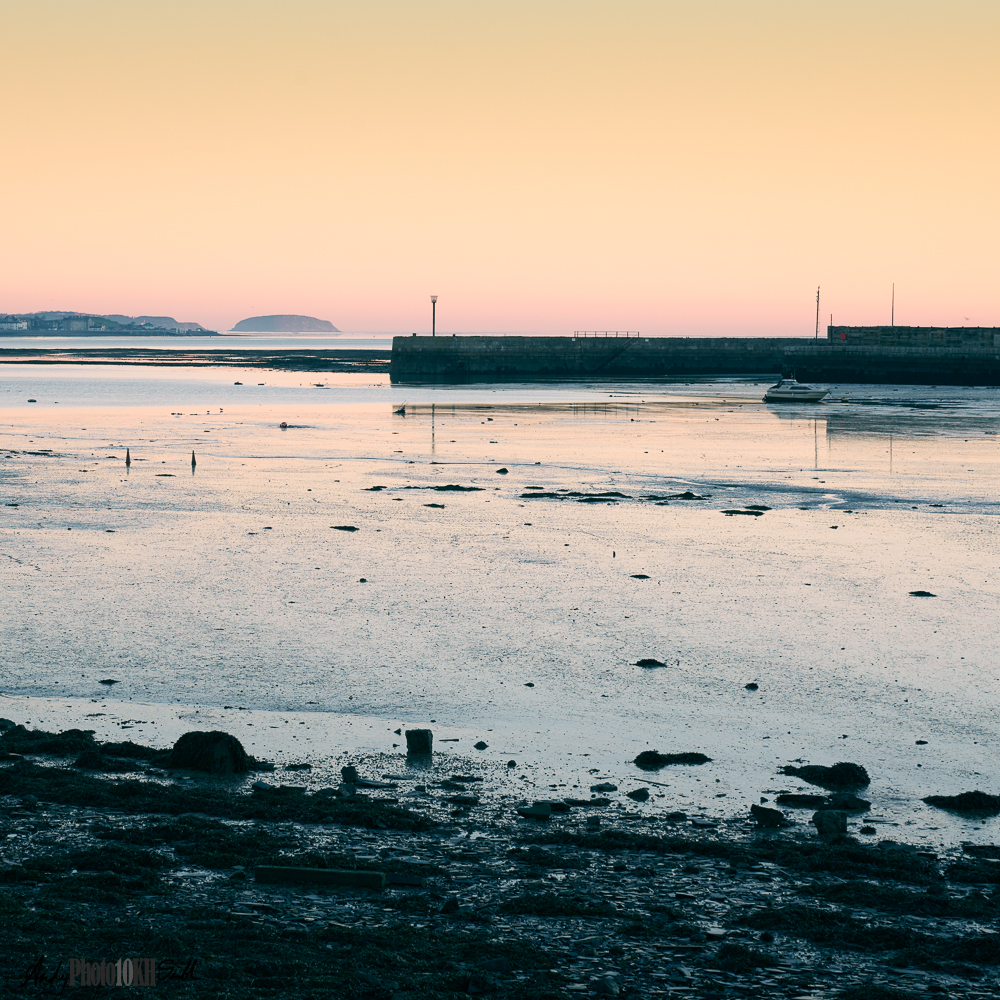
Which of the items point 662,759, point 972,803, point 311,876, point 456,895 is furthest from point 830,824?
point 311,876

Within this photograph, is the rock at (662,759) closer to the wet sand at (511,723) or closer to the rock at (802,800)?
the wet sand at (511,723)

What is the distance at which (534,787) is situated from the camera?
973cm

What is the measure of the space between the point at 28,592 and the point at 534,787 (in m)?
9.75

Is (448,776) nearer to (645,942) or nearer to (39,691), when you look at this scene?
(645,942)

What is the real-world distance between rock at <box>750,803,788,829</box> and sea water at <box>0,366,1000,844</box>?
354mm

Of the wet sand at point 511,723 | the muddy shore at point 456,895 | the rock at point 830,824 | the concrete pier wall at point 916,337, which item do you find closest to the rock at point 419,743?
the wet sand at point 511,723

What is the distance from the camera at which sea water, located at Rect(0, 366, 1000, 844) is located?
1101 cm

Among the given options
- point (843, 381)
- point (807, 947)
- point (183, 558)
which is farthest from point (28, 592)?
point (843, 381)

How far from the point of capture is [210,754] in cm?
995

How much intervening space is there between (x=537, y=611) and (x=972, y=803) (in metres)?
7.52

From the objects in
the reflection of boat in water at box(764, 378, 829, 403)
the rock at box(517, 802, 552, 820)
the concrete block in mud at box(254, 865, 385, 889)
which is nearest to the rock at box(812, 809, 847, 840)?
the rock at box(517, 802, 552, 820)

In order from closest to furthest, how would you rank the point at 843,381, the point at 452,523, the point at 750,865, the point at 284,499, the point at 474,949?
the point at 474,949, the point at 750,865, the point at 452,523, the point at 284,499, the point at 843,381

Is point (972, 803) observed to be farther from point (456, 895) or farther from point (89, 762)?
point (89, 762)

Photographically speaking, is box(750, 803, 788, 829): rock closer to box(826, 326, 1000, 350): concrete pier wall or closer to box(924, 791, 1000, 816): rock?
box(924, 791, 1000, 816): rock
